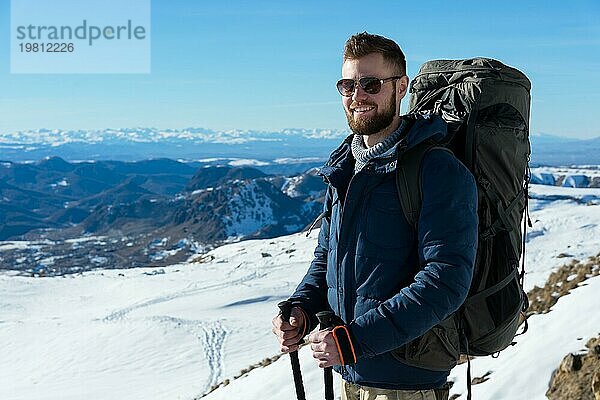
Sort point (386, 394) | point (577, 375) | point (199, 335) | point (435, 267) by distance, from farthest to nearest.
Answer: point (199, 335)
point (577, 375)
point (386, 394)
point (435, 267)

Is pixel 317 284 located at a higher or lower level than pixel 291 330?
higher

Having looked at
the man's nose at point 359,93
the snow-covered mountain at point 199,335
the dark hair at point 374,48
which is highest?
the dark hair at point 374,48

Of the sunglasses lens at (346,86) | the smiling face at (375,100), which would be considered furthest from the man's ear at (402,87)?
the sunglasses lens at (346,86)

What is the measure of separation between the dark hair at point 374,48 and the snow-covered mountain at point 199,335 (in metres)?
5.47

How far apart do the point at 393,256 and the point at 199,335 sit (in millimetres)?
21256

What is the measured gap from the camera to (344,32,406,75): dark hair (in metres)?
2.93

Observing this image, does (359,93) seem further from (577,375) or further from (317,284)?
(577,375)

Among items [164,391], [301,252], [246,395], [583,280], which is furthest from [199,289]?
[583,280]

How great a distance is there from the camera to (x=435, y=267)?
2695mm

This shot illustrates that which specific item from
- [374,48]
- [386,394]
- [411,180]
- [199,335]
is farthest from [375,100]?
[199,335]

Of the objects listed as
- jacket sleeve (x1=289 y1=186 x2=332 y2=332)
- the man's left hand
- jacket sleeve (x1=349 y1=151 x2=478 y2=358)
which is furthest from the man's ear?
the man's left hand

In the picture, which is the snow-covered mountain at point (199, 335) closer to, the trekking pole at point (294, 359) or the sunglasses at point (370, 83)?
the trekking pole at point (294, 359)

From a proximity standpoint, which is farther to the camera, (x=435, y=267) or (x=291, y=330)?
(x=291, y=330)

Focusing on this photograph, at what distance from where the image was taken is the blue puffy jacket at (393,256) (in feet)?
8.84
